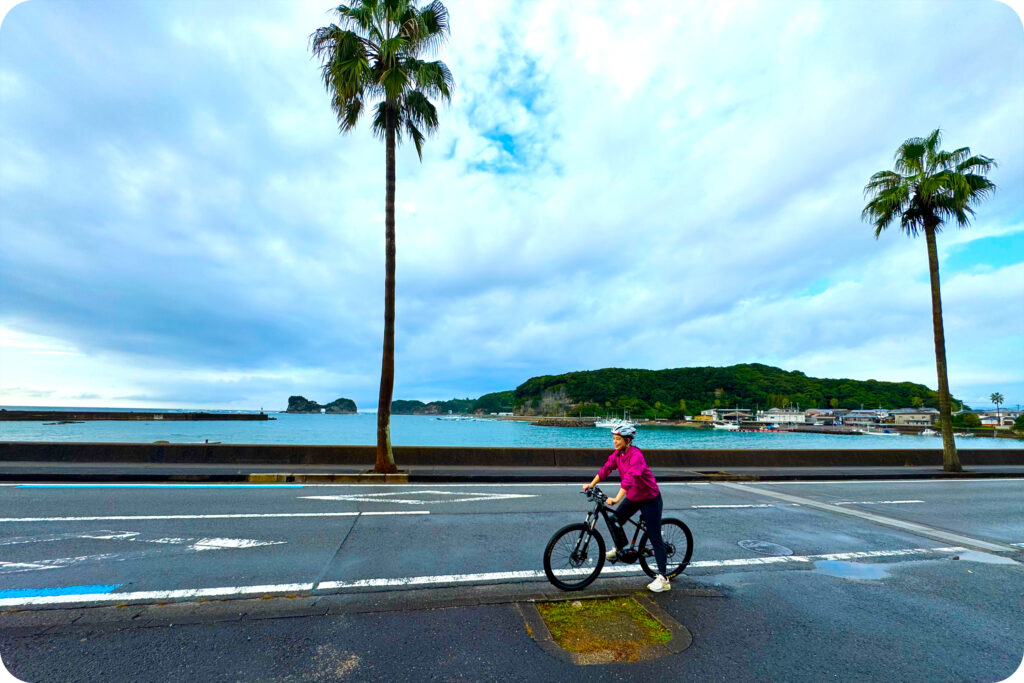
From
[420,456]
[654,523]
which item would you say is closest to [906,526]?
[654,523]

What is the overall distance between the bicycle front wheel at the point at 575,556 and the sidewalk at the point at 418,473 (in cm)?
759

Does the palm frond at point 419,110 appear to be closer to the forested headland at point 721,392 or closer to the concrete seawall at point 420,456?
the concrete seawall at point 420,456

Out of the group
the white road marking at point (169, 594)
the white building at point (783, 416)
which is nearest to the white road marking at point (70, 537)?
the white road marking at point (169, 594)

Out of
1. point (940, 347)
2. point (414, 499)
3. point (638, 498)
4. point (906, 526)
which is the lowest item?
point (906, 526)

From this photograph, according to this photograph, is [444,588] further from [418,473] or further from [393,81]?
[393,81]

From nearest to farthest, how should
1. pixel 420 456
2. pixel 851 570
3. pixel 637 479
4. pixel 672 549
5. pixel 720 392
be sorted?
pixel 637 479
pixel 672 549
pixel 851 570
pixel 420 456
pixel 720 392

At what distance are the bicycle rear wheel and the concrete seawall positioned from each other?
10210 millimetres

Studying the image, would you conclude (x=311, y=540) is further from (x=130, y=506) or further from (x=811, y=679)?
(x=811, y=679)

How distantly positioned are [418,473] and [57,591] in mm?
8593

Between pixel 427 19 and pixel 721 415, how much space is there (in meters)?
155

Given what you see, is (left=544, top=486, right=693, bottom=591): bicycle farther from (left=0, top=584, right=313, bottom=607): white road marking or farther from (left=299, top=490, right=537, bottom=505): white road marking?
(left=299, top=490, right=537, bottom=505): white road marking

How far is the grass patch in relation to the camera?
3.70 m

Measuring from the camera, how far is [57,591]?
452 centimetres

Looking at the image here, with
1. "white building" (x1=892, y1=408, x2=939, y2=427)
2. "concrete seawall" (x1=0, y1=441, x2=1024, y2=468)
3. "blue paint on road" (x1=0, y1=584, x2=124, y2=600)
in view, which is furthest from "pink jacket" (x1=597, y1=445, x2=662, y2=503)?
"white building" (x1=892, y1=408, x2=939, y2=427)
